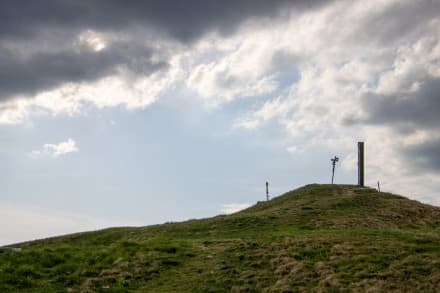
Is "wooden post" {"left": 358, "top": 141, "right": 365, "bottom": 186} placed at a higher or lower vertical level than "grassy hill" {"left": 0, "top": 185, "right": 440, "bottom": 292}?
higher

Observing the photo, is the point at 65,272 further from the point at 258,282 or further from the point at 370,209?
the point at 370,209

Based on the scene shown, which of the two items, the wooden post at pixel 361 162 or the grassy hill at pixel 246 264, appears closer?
the grassy hill at pixel 246 264

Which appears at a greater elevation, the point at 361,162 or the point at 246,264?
the point at 361,162

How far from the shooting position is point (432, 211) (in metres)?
41.2

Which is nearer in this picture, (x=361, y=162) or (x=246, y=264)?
(x=246, y=264)

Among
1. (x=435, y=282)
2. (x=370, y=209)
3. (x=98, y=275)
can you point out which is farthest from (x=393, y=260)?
(x=370, y=209)

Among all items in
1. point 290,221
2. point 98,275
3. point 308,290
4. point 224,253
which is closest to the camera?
point 308,290

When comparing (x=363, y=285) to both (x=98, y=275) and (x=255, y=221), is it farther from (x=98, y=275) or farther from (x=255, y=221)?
(x=255, y=221)

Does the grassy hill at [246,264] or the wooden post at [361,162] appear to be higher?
the wooden post at [361,162]

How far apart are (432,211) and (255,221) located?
1537 cm

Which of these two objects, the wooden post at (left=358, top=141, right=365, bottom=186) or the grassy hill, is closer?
the grassy hill

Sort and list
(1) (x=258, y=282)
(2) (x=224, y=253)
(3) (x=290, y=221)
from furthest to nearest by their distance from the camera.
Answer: (3) (x=290, y=221) < (2) (x=224, y=253) < (1) (x=258, y=282)

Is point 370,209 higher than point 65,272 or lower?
higher

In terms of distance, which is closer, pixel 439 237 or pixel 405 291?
pixel 405 291
